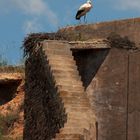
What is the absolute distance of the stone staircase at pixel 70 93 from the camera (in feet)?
39.6

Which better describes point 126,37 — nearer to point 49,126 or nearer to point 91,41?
point 91,41

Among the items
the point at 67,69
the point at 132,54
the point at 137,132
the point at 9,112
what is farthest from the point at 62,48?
the point at 9,112

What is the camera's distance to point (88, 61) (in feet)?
48.1

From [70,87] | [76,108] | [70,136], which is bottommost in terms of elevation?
[70,136]

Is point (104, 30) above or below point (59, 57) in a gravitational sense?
above

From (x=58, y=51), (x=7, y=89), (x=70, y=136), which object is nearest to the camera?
(x=70, y=136)

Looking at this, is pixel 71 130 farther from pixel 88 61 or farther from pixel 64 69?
pixel 88 61

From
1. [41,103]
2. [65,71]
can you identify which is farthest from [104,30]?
[41,103]

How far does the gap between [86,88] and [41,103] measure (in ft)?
3.61

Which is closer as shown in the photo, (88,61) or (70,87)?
(70,87)

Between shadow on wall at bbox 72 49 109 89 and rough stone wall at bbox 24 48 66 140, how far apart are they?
0.94 m

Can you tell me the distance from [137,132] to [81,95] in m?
1.46

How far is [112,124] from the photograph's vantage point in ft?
45.6

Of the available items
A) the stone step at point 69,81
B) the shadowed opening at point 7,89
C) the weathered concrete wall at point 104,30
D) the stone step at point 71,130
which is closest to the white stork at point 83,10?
the weathered concrete wall at point 104,30
